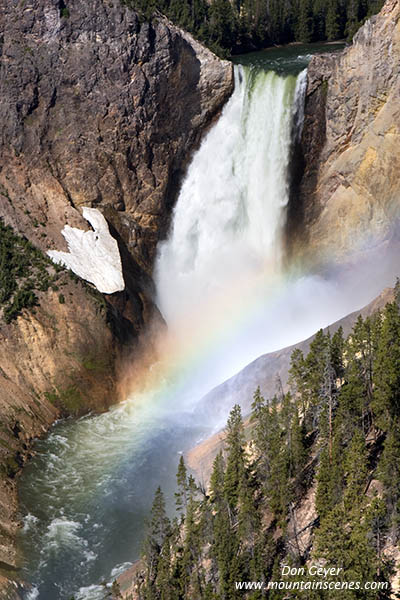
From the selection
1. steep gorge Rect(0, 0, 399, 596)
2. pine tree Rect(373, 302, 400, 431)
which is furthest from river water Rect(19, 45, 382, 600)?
pine tree Rect(373, 302, 400, 431)

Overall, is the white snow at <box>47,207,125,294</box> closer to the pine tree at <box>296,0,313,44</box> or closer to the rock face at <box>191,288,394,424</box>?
the rock face at <box>191,288,394,424</box>

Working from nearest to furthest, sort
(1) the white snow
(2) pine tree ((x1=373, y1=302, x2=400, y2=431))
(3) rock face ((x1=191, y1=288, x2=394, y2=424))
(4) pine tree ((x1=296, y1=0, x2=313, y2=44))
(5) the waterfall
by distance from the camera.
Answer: (2) pine tree ((x1=373, y1=302, x2=400, y2=431)) → (3) rock face ((x1=191, y1=288, x2=394, y2=424)) → (1) the white snow → (5) the waterfall → (4) pine tree ((x1=296, y1=0, x2=313, y2=44))

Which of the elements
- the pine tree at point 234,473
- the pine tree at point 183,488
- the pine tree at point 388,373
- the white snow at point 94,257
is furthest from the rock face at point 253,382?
the white snow at point 94,257

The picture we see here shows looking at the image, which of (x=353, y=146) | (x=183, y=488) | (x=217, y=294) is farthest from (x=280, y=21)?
(x=183, y=488)

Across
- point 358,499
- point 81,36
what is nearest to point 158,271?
point 81,36

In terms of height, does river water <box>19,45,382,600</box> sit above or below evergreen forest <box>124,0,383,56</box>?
below

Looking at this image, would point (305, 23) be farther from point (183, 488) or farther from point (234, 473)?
point (234, 473)
